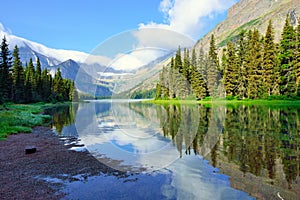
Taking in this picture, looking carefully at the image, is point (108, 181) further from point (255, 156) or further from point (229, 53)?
point (229, 53)

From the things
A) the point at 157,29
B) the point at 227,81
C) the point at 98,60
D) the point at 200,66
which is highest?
the point at 200,66

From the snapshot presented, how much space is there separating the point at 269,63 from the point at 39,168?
188 feet

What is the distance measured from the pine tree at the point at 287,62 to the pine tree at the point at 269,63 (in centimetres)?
174

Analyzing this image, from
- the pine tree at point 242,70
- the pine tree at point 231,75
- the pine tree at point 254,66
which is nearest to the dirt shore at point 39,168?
the pine tree at point 254,66

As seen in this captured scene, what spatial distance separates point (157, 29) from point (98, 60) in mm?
2414

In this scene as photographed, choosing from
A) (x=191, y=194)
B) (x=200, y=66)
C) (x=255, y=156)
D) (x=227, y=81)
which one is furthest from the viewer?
(x=200, y=66)

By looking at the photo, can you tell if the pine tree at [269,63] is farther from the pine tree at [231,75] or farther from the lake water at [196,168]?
the lake water at [196,168]

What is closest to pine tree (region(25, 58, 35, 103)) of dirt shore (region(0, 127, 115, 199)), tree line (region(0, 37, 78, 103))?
tree line (region(0, 37, 78, 103))

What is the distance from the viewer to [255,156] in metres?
10.5

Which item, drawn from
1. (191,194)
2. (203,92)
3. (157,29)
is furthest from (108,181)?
(203,92)

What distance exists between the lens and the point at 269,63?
5441 cm

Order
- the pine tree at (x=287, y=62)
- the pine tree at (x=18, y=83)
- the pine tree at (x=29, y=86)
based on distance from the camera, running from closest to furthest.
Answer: the pine tree at (x=287, y=62) → the pine tree at (x=18, y=83) → the pine tree at (x=29, y=86)

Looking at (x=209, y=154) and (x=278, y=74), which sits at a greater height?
(x=278, y=74)

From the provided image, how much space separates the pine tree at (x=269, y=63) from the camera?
5201 cm
